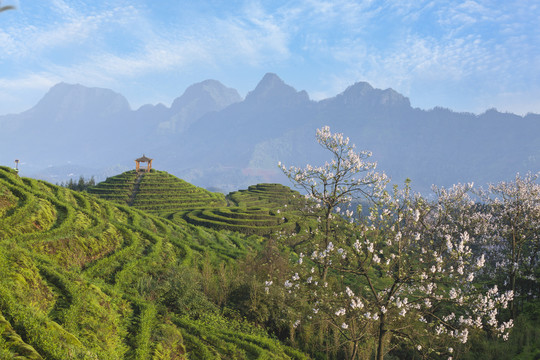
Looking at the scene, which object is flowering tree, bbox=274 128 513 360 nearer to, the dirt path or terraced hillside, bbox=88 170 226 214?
terraced hillside, bbox=88 170 226 214

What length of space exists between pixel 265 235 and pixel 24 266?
4292 centimetres

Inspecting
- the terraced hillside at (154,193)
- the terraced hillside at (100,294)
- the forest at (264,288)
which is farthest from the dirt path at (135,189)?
the terraced hillside at (100,294)

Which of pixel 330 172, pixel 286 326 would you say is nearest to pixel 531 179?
pixel 330 172

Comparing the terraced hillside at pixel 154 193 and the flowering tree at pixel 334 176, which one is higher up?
the terraced hillside at pixel 154 193

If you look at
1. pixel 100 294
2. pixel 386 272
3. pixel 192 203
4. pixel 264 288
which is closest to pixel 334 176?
pixel 264 288

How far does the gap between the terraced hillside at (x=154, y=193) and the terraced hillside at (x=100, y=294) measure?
41992 millimetres

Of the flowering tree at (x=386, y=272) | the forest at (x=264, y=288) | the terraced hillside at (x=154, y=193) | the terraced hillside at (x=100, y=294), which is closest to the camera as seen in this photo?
the terraced hillside at (x=100, y=294)

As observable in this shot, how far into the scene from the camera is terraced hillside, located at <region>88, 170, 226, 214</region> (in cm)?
6662

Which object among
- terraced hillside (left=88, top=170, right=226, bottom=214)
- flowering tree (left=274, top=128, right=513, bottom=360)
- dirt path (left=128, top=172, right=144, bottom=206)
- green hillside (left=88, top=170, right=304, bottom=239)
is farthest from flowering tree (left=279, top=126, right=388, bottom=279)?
dirt path (left=128, top=172, right=144, bottom=206)

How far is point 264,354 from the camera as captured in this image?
12.2m

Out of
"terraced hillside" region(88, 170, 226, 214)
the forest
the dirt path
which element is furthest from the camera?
the dirt path

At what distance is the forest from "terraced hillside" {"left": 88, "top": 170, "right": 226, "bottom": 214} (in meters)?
39.1

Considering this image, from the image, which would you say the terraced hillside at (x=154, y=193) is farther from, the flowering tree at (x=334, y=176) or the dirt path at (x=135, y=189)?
the flowering tree at (x=334, y=176)

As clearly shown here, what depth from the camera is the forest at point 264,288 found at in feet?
30.7
